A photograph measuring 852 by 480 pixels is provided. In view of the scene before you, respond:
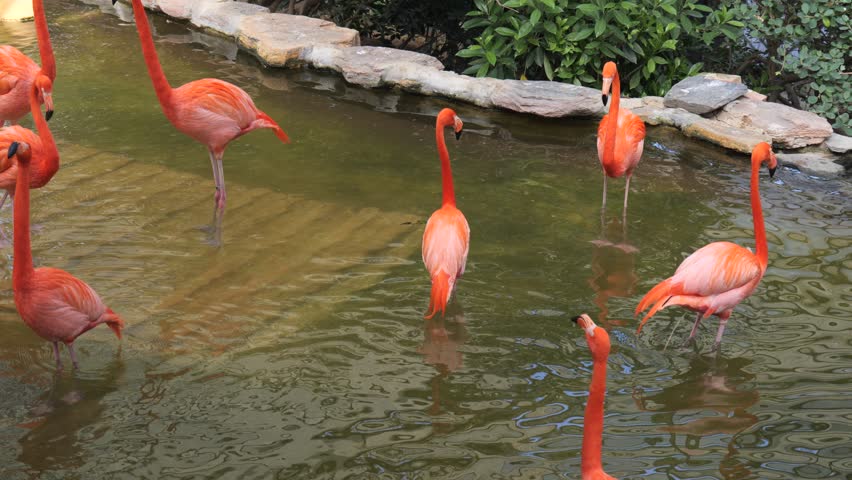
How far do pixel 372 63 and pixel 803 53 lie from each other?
3227 mm

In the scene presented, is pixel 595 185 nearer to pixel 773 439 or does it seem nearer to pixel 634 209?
pixel 634 209

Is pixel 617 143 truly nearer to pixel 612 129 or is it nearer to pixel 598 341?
pixel 612 129

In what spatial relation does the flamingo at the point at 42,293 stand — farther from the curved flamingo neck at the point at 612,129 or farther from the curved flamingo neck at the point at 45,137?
the curved flamingo neck at the point at 612,129

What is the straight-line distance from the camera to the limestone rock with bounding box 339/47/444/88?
696 cm

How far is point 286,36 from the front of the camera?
24.8ft

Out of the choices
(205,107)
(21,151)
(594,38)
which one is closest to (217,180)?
(205,107)

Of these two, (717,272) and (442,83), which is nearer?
(717,272)

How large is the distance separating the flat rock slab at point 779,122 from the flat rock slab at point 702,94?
7cm

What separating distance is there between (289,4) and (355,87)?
2222mm

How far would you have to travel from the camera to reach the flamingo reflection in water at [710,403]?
3203 mm

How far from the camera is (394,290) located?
4.25 meters

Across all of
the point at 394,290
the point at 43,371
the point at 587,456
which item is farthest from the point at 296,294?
the point at 587,456

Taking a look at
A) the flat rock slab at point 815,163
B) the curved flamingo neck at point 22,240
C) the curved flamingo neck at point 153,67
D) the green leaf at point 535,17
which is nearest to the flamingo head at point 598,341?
the curved flamingo neck at point 22,240

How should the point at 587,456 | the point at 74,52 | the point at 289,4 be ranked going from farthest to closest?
the point at 289,4 < the point at 74,52 < the point at 587,456
